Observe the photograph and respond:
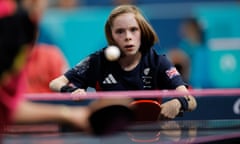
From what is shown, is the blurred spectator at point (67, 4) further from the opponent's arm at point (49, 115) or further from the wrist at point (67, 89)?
the opponent's arm at point (49, 115)

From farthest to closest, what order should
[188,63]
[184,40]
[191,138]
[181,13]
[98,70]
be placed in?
[181,13], [184,40], [188,63], [98,70], [191,138]

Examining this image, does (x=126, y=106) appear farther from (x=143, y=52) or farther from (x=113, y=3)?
(x=113, y=3)

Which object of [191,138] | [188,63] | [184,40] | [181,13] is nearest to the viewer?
[191,138]

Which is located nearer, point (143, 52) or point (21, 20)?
point (21, 20)

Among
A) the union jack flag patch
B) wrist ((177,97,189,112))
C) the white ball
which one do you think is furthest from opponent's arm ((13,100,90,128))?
the union jack flag patch

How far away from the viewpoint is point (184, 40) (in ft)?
28.7

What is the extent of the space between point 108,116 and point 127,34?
1.44 m

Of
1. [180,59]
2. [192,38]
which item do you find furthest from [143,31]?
[192,38]

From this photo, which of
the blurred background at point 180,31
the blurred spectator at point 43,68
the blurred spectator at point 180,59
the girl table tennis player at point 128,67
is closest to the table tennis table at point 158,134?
the girl table tennis player at point 128,67

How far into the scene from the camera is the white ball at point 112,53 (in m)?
4.14

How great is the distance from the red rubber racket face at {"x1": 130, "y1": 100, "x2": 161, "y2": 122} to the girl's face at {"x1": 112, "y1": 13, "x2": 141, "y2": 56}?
0.45 meters

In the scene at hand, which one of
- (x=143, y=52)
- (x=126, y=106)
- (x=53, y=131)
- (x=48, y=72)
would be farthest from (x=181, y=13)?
(x=126, y=106)

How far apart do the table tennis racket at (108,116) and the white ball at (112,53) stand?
48.3 inches

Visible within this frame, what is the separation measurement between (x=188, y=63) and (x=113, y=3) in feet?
5.71
